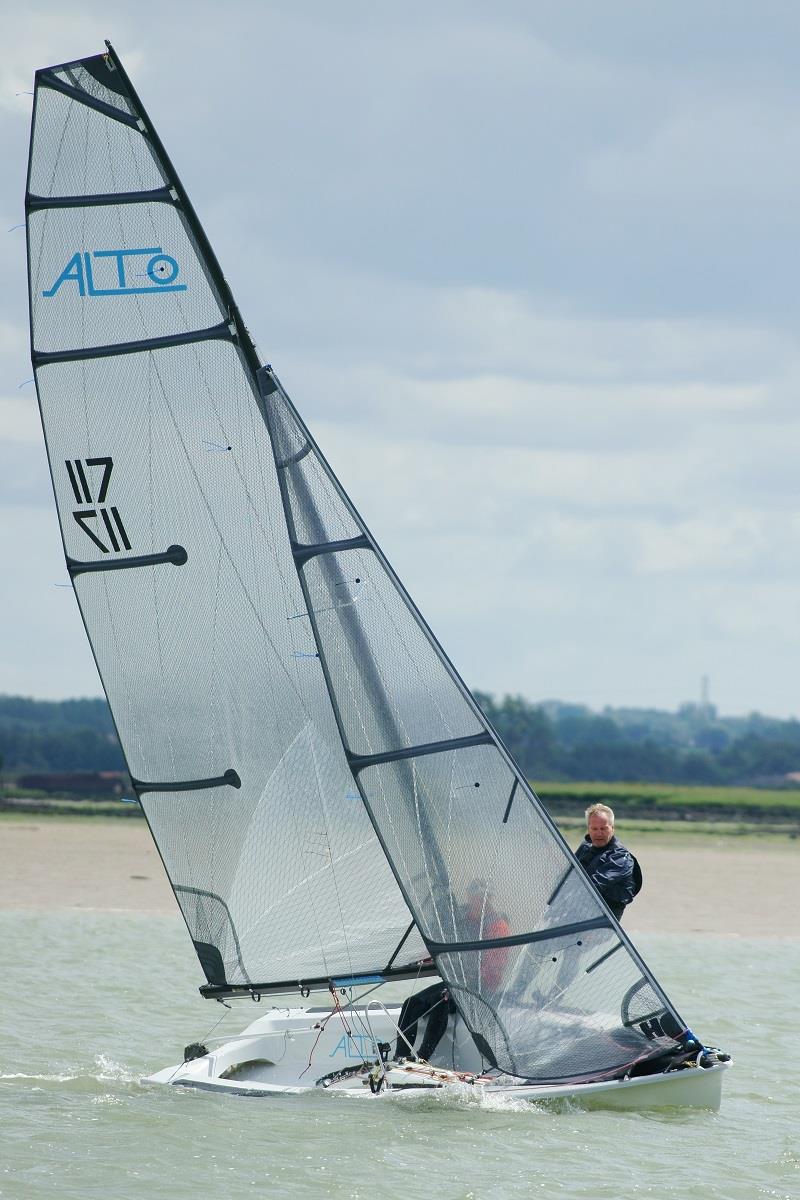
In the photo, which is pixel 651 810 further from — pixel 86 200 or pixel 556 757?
pixel 556 757

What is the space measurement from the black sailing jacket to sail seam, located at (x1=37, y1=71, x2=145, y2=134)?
5.56m

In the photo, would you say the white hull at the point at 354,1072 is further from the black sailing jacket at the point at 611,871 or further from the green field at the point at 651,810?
the green field at the point at 651,810

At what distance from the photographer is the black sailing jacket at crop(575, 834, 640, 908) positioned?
1028cm

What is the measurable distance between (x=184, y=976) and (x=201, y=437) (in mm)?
7461

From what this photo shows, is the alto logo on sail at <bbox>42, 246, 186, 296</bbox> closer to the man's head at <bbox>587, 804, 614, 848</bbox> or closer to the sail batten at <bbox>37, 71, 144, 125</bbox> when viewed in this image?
the sail batten at <bbox>37, 71, 144, 125</bbox>

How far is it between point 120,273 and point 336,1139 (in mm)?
5614

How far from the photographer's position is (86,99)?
10.3 meters

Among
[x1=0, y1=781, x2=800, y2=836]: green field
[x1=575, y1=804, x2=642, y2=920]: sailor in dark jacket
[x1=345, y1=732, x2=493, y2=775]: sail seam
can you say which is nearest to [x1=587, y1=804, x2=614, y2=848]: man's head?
[x1=575, y1=804, x2=642, y2=920]: sailor in dark jacket

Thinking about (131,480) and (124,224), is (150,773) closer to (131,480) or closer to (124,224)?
(131,480)

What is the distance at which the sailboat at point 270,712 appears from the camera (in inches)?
381

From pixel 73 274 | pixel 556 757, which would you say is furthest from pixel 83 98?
pixel 556 757

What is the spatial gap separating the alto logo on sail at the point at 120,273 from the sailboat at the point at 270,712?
0.01m

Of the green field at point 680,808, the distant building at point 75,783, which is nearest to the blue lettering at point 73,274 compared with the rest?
the green field at point 680,808

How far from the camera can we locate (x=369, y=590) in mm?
10008
